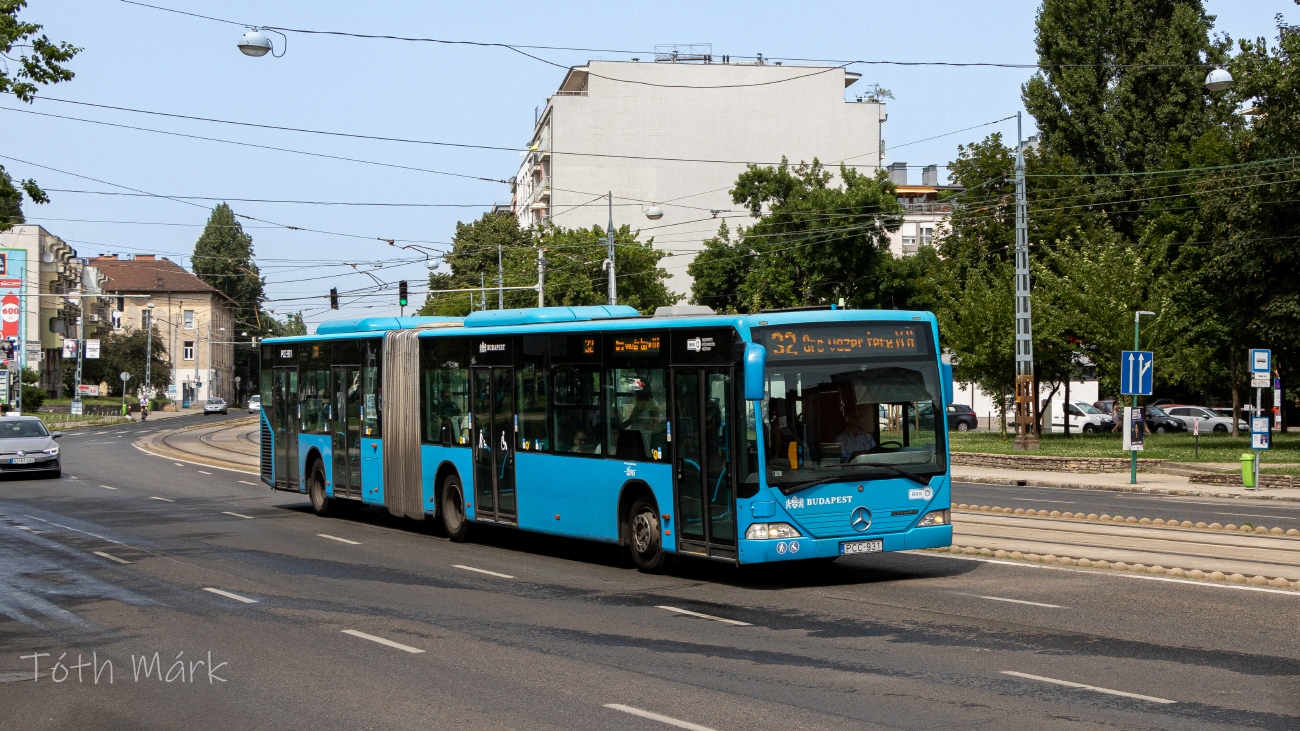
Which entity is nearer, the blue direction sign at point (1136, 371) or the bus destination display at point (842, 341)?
the bus destination display at point (842, 341)

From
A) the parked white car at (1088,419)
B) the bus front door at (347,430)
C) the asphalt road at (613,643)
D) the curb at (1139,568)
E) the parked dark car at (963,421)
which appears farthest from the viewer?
the parked dark car at (963,421)

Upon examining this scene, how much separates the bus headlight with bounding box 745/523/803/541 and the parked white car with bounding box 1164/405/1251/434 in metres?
50.6

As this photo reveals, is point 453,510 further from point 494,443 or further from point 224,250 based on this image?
point 224,250

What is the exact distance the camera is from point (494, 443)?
59.7ft

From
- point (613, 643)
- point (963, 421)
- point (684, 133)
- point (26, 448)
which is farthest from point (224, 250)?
point (613, 643)

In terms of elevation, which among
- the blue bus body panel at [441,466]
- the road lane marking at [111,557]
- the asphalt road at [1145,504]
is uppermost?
the blue bus body panel at [441,466]

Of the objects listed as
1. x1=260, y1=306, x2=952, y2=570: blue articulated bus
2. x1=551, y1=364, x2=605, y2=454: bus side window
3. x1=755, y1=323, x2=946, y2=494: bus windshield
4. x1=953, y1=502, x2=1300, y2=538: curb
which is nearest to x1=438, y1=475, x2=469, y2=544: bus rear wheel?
x1=260, y1=306, x2=952, y2=570: blue articulated bus

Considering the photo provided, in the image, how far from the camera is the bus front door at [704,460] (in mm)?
13914

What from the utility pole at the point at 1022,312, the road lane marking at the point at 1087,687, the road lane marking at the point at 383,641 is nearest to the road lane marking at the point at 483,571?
the road lane marking at the point at 383,641

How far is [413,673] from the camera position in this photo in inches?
376

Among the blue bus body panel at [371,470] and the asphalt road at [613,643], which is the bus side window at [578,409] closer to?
the asphalt road at [613,643]

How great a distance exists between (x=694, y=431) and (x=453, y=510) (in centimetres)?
593

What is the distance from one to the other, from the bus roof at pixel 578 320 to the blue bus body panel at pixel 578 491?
1558 mm

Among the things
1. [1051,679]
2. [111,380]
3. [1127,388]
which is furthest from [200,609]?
[111,380]
